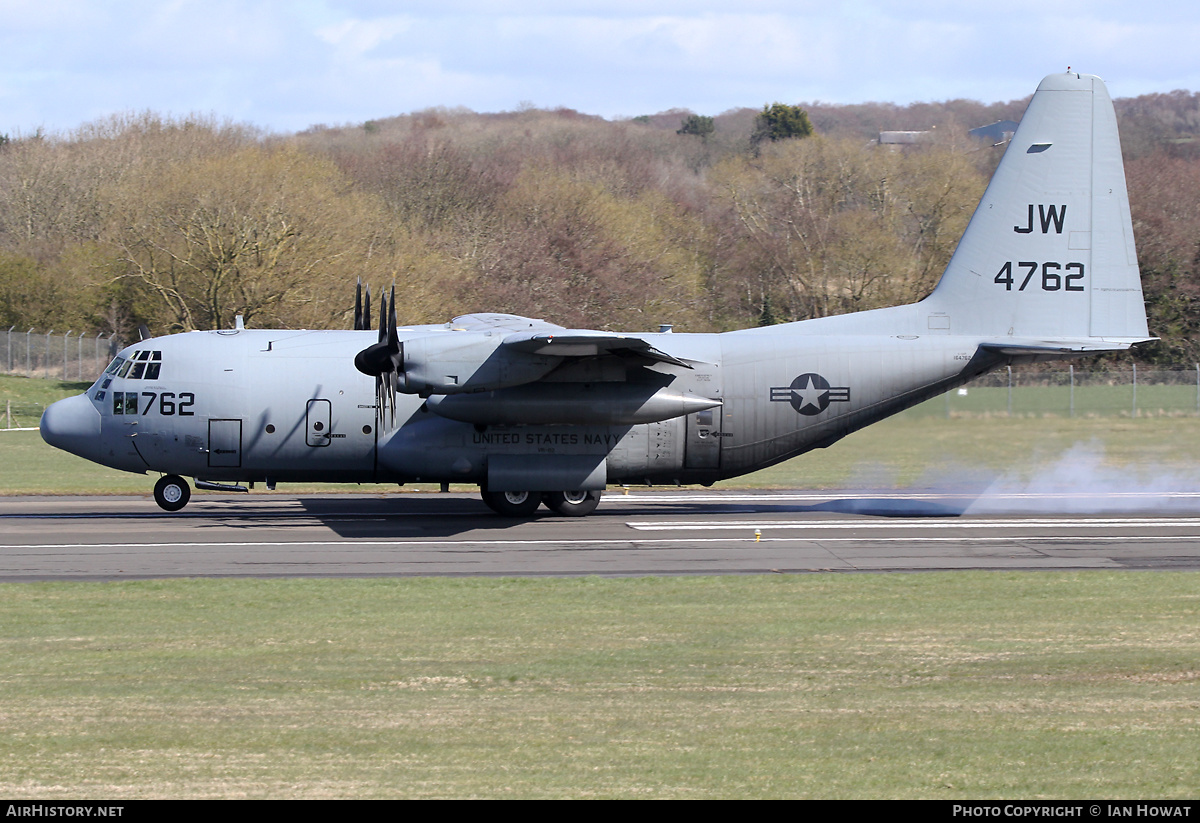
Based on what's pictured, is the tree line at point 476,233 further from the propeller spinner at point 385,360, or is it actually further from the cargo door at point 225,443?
the propeller spinner at point 385,360

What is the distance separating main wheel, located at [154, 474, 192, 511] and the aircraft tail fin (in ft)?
54.4

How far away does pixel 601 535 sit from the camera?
73.0ft

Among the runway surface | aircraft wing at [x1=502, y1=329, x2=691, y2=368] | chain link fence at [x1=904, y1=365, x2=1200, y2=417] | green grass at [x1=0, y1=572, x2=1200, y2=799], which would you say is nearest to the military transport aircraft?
aircraft wing at [x1=502, y1=329, x2=691, y2=368]

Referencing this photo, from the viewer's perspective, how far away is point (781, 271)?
67.8 m

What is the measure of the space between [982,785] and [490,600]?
8746 mm

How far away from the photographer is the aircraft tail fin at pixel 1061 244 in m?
25.0

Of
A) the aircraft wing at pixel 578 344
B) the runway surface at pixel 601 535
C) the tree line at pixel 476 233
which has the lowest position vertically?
the runway surface at pixel 601 535

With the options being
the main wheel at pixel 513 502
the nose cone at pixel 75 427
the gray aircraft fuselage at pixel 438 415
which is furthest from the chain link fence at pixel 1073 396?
the nose cone at pixel 75 427

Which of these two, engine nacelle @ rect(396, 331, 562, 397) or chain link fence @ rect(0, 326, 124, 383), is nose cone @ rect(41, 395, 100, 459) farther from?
chain link fence @ rect(0, 326, 124, 383)

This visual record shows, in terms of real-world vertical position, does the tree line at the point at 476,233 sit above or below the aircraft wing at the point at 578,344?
above

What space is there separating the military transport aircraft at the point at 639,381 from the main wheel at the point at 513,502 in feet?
0.11

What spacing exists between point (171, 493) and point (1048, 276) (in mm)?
19555
